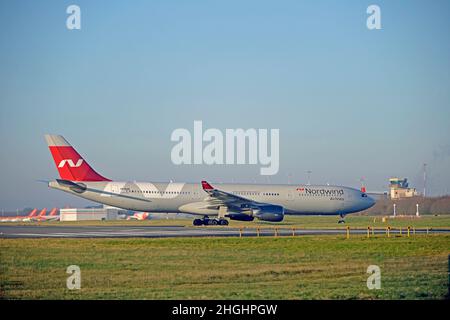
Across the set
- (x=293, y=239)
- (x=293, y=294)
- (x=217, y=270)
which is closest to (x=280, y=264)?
(x=217, y=270)

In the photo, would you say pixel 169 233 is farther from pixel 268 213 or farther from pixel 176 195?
pixel 176 195

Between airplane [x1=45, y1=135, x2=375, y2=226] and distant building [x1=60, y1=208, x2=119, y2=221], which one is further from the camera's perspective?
A: distant building [x1=60, y1=208, x2=119, y2=221]

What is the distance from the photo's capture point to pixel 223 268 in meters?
24.4

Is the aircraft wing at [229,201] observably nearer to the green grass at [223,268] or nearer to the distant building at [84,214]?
the green grass at [223,268]

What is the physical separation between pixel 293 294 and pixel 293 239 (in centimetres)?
2047

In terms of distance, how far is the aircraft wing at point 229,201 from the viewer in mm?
57156

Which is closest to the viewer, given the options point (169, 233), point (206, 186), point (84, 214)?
point (169, 233)

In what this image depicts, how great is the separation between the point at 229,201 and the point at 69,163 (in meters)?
13.9

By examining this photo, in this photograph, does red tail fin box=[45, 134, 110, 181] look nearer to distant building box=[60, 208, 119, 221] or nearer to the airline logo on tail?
the airline logo on tail

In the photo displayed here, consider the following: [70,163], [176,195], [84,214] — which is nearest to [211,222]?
[176,195]

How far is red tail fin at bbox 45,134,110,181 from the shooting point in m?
59.9

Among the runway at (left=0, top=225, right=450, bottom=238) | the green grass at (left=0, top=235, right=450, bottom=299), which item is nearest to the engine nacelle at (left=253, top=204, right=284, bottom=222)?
the runway at (left=0, top=225, right=450, bottom=238)

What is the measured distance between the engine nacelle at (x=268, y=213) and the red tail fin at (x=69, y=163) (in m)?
13.7
